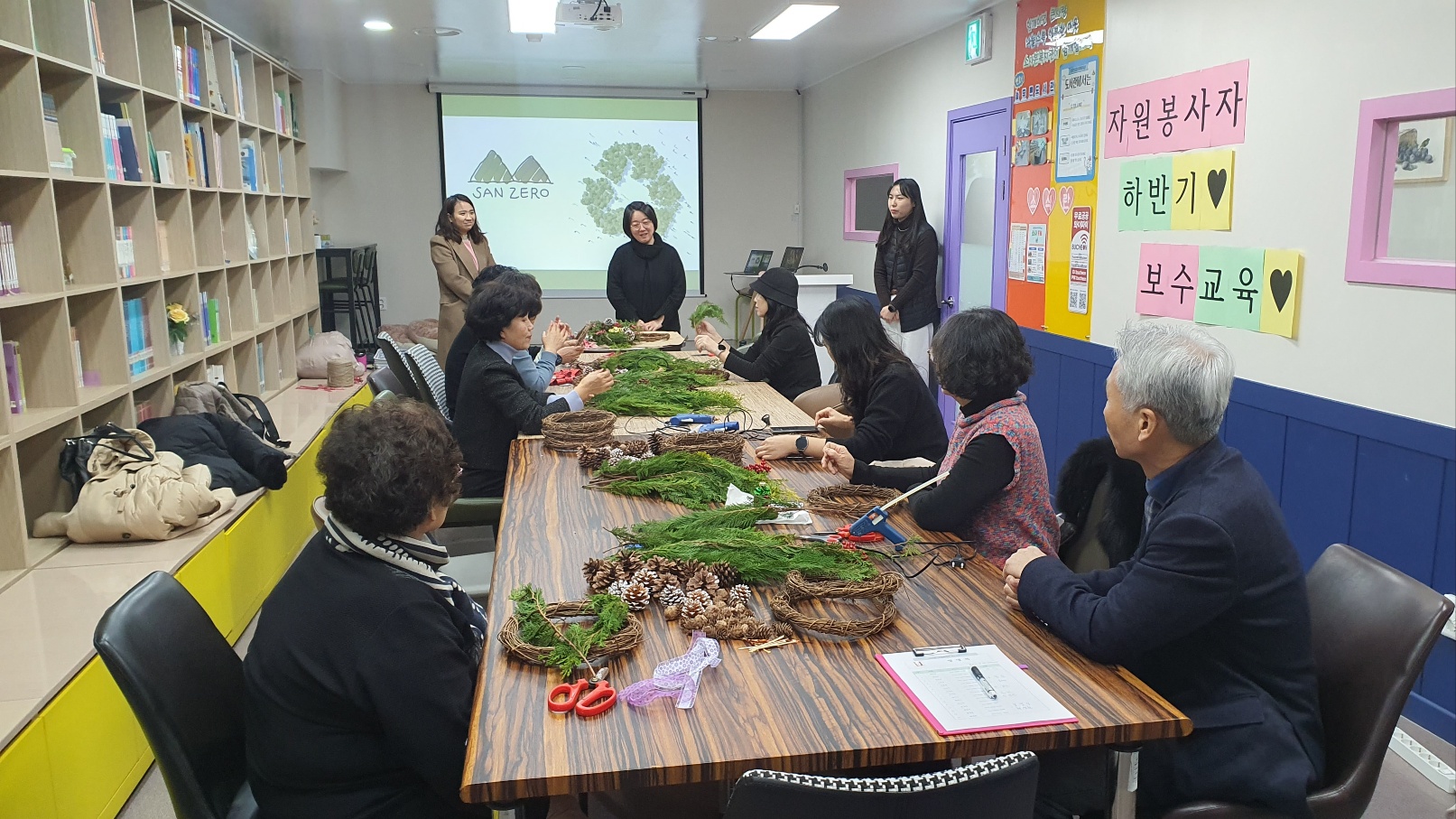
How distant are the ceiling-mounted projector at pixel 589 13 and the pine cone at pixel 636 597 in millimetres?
4121

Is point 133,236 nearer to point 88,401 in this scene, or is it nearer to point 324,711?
point 88,401

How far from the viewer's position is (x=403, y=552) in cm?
168

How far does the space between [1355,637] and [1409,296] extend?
1693 mm

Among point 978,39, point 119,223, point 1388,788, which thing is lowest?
point 1388,788

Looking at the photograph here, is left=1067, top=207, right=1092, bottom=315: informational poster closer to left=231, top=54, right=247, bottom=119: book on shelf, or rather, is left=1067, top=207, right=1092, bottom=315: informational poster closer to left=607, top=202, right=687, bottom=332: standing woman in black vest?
left=607, top=202, right=687, bottom=332: standing woman in black vest

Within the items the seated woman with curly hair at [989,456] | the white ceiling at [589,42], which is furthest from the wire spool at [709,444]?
the white ceiling at [589,42]

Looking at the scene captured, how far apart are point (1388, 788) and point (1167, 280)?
2.17 meters

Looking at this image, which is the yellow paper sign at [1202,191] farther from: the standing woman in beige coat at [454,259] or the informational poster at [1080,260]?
the standing woman in beige coat at [454,259]

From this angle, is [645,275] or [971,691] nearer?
[971,691]

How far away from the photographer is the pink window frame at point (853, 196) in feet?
25.6

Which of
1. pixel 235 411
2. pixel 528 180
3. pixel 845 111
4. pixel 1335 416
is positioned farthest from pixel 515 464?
pixel 528 180

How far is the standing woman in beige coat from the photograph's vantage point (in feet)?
21.6

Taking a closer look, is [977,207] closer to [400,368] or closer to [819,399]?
[819,399]

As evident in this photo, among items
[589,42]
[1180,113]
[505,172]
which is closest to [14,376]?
[1180,113]
